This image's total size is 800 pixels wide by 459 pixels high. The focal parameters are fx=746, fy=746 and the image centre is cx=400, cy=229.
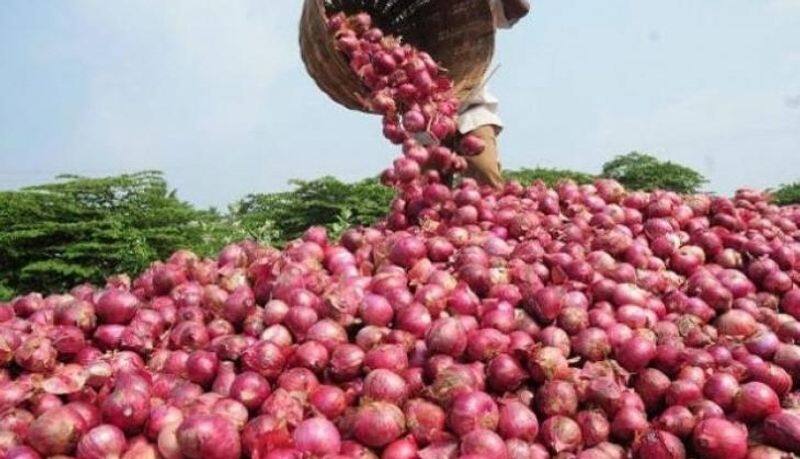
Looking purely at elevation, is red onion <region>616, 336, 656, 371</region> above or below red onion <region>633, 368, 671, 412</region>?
above

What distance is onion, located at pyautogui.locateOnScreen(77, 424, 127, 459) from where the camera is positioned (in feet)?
5.25

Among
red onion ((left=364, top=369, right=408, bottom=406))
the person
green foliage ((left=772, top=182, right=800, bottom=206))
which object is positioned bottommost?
red onion ((left=364, top=369, right=408, bottom=406))

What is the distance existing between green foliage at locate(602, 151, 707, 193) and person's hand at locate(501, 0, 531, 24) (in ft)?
48.2

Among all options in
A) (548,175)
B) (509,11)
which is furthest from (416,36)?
(548,175)

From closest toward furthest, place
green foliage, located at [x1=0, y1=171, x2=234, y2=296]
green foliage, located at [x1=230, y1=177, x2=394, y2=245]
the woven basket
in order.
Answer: the woven basket
green foliage, located at [x1=0, y1=171, x2=234, y2=296]
green foliage, located at [x1=230, y1=177, x2=394, y2=245]

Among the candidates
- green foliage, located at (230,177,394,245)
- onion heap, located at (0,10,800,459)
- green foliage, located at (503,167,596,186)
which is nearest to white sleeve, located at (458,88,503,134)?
onion heap, located at (0,10,800,459)

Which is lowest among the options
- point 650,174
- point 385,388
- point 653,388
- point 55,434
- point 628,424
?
point 55,434

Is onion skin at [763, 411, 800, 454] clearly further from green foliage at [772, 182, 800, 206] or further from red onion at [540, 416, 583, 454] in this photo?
green foliage at [772, 182, 800, 206]

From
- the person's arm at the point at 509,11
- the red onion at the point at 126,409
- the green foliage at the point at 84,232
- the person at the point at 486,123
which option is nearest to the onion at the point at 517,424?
the red onion at the point at 126,409

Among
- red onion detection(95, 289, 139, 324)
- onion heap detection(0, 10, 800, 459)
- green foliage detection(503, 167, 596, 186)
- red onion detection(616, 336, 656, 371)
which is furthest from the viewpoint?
green foliage detection(503, 167, 596, 186)

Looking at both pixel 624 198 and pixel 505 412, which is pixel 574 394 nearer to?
pixel 505 412

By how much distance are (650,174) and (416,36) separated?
15897 mm

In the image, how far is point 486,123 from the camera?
4996 mm

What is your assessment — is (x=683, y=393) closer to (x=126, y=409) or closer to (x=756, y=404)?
(x=756, y=404)
